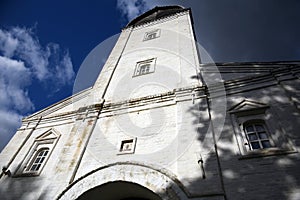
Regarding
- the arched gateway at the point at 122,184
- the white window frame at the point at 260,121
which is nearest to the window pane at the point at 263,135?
the white window frame at the point at 260,121

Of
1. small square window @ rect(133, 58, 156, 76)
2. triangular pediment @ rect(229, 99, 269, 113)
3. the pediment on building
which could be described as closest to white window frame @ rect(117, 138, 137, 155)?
triangular pediment @ rect(229, 99, 269, 113)

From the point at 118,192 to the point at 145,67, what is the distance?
653 cm

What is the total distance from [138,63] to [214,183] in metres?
7.84

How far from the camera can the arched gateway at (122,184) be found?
5.19 meters

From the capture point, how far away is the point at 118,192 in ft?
20.4

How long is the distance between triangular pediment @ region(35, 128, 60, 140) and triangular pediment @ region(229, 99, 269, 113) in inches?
280

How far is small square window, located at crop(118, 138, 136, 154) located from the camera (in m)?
6.52

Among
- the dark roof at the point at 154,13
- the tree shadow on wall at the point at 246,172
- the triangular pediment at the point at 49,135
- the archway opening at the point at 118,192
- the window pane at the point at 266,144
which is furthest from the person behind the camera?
the dark roof at the point at 154,13

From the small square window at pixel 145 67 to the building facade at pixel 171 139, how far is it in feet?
0.70

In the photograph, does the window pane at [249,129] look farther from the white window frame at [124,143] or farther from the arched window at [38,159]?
the arched window at [38,159]

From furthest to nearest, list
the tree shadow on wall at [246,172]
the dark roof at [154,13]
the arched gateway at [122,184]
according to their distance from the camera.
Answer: the dark roof at [154,13]
the arched gateway at [122,184]
the tree shadow on wall at [246,172]

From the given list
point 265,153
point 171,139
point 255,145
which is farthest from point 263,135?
point 171,139

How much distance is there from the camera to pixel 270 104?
6.04m

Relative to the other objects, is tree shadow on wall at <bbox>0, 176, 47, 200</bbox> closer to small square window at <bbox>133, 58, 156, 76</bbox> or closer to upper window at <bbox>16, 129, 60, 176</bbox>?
upper window at <bbox>16, 129, 60, 176</bbox>
